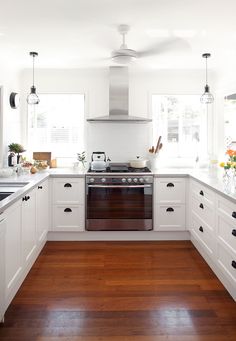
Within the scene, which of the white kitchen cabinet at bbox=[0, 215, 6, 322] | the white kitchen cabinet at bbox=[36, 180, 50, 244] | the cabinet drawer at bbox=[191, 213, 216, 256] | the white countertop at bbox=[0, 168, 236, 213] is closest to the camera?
the white kitchen cabinet at bbox=[0, 215, 6, 322]

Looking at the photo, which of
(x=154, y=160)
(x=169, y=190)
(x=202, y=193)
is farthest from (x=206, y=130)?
(x=202, y=193)

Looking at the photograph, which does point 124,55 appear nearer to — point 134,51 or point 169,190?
point 134,51

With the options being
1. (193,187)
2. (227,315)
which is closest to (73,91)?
(193,187)

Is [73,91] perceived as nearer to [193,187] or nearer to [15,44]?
[15,44]

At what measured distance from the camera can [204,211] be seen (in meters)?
3.53

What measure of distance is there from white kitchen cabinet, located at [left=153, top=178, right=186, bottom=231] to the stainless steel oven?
11 cm

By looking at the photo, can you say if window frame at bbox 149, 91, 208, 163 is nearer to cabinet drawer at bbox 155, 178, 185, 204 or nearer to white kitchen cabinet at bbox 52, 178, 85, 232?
cabinet drawer at bbox 155, 178, 185, 204

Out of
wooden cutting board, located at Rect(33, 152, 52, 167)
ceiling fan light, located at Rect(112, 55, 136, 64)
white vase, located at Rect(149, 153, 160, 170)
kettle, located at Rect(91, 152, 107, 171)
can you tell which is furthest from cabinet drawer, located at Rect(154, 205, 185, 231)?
ceiling fan light, located at Rect(112, 55, 136, 64)

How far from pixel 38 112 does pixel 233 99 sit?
2.76 m

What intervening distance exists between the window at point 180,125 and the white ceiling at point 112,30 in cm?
72

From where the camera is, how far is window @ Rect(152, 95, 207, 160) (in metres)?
5.05

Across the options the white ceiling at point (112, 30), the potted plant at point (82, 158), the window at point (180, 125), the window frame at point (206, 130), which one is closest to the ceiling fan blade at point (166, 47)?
the white ceiling at point (112, 30)

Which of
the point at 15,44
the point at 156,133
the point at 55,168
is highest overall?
the point at 15,44

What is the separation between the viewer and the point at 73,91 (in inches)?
193
